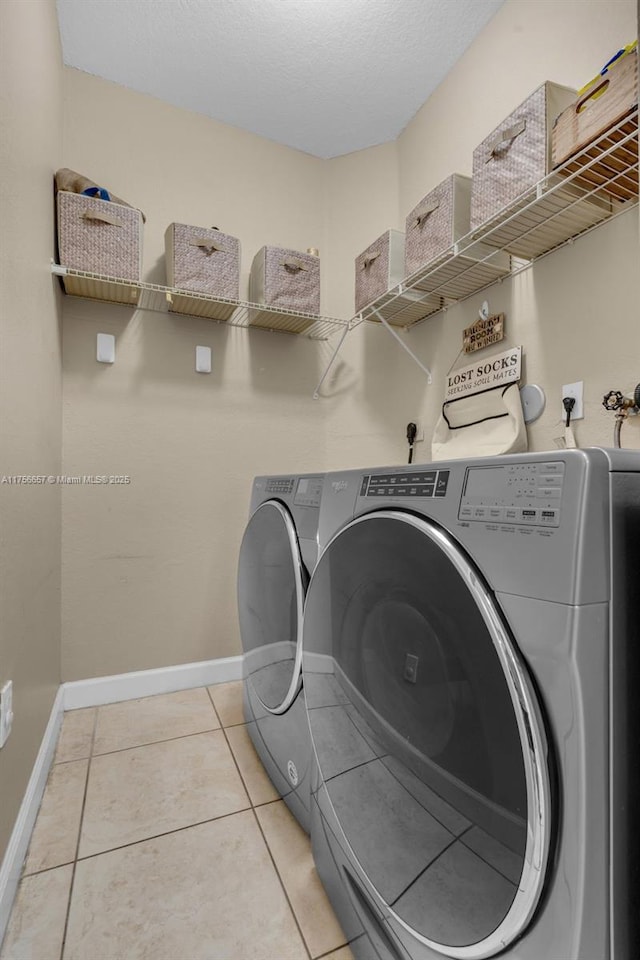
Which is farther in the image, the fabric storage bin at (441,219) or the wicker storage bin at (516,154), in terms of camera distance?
the fabric storage bin at (441,219)

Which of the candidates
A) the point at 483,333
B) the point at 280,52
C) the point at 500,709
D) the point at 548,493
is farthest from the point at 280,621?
the point at 280,52

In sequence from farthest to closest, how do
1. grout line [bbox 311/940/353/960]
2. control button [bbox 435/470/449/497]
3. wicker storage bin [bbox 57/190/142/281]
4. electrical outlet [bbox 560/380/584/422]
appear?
wicker storage bin [bbox 57/190/142/281] → electrical outlet [bbox 560/380/584/422] → grout line [bbox 311/940/353/960] → control button [bbox 435/470/449/497]

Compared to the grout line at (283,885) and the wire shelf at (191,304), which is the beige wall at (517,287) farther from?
the grout line at (283,885)

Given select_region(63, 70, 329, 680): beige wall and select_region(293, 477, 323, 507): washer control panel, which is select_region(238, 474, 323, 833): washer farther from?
select_region(63, 70, 329, 680): beige wall

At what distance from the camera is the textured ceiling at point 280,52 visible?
1705 millimetres

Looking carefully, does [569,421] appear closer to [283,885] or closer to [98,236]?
[283,885]

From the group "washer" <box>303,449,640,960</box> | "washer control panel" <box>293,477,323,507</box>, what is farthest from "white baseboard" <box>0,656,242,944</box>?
"washer control panel" <box>293,477,323,507</box>

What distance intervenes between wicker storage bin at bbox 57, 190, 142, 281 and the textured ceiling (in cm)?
69

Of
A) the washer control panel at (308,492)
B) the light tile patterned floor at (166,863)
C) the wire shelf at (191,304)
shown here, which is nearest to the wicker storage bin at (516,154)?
the wire shelf at (191,304)

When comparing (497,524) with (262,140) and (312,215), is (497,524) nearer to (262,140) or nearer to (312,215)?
(312,215)

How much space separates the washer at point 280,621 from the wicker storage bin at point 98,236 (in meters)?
1.00

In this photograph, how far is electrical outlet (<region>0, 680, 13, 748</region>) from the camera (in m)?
0.99

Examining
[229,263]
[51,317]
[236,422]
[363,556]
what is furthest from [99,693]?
[229,263]

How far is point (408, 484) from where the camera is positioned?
30.7 inches
